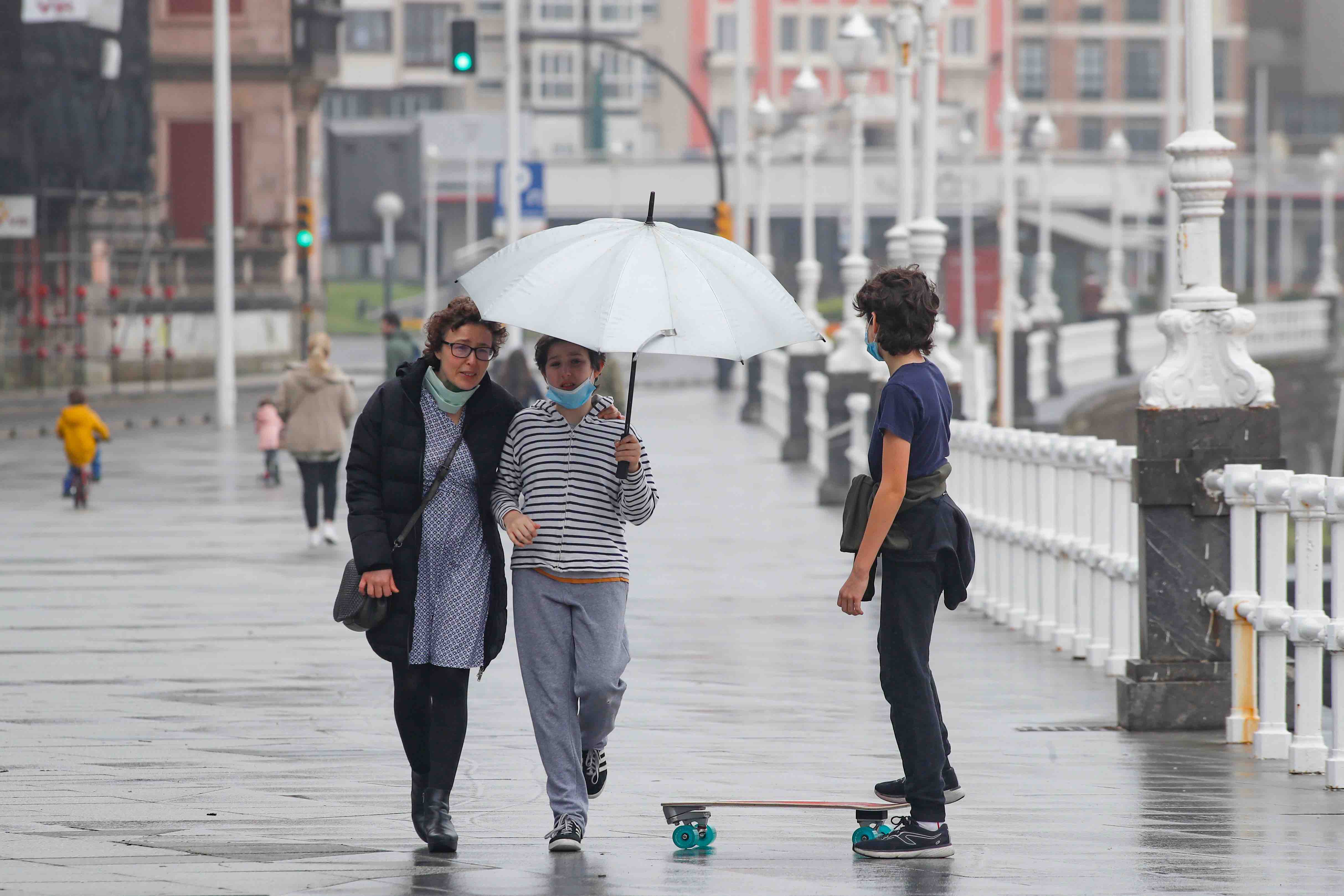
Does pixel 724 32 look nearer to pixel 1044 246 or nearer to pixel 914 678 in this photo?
pixel 1044 246

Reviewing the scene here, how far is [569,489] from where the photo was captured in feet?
21.4

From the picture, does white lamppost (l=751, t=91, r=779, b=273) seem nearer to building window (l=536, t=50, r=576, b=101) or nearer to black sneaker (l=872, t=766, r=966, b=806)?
black sneaker (l=872, t=766, r=966, b=806)

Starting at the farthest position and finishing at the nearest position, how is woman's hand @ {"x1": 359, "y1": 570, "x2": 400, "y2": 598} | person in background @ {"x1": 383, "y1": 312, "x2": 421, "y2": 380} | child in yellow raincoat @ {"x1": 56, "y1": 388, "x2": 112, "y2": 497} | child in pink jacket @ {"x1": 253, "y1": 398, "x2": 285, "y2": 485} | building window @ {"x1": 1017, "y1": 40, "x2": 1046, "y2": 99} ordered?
1. building window @ {"x1": 1017, "y1": 40, "x2": 1046, "y2": 99}
2. person in background @ {"x1": 383, "y1": 312, "x2": 421, "y2": 380}
3. child in pink jacket @ {"x1": 253, "y1": 398, "x2": 285, "y2": 485}
4. child in yellow raincoat @ {"x1": 56, "y1": 388, "x2": 112, "y2": 497}
5. woman's hand @ {"x1": 359, "y1": 570, "x2": 400, "y2": 598}

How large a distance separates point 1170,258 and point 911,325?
35.6m

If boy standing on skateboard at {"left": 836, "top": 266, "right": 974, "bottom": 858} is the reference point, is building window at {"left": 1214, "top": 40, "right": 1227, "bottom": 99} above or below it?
above

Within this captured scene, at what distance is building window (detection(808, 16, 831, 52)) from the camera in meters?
106

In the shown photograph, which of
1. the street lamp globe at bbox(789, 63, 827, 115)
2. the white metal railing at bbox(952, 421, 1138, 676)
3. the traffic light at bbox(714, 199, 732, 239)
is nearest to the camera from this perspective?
the white metal railing at bbox(952, 421, 1138, 676)

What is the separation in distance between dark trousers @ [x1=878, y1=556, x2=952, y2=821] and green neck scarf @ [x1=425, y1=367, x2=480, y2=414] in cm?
130

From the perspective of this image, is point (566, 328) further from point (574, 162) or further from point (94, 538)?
point (574, 162)

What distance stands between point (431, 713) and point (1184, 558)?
3.58 meters

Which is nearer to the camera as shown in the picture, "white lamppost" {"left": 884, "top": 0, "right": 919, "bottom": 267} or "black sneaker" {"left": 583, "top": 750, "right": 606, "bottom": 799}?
"black sneaker" {"left": 583, "top": 750, "right": 606, "bottom": 799}

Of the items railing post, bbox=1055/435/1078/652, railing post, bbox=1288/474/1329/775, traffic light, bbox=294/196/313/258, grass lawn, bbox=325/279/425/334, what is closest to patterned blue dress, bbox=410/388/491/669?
→ railing post, bbox=1288/474/1329/775

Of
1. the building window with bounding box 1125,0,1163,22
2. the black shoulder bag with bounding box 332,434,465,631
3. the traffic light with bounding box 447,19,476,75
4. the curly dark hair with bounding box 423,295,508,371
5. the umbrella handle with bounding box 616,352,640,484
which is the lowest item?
the black shoulder bag with bounding box 332,434,465,631

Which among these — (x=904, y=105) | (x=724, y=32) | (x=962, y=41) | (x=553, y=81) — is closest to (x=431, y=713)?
(x=904, y=105)
